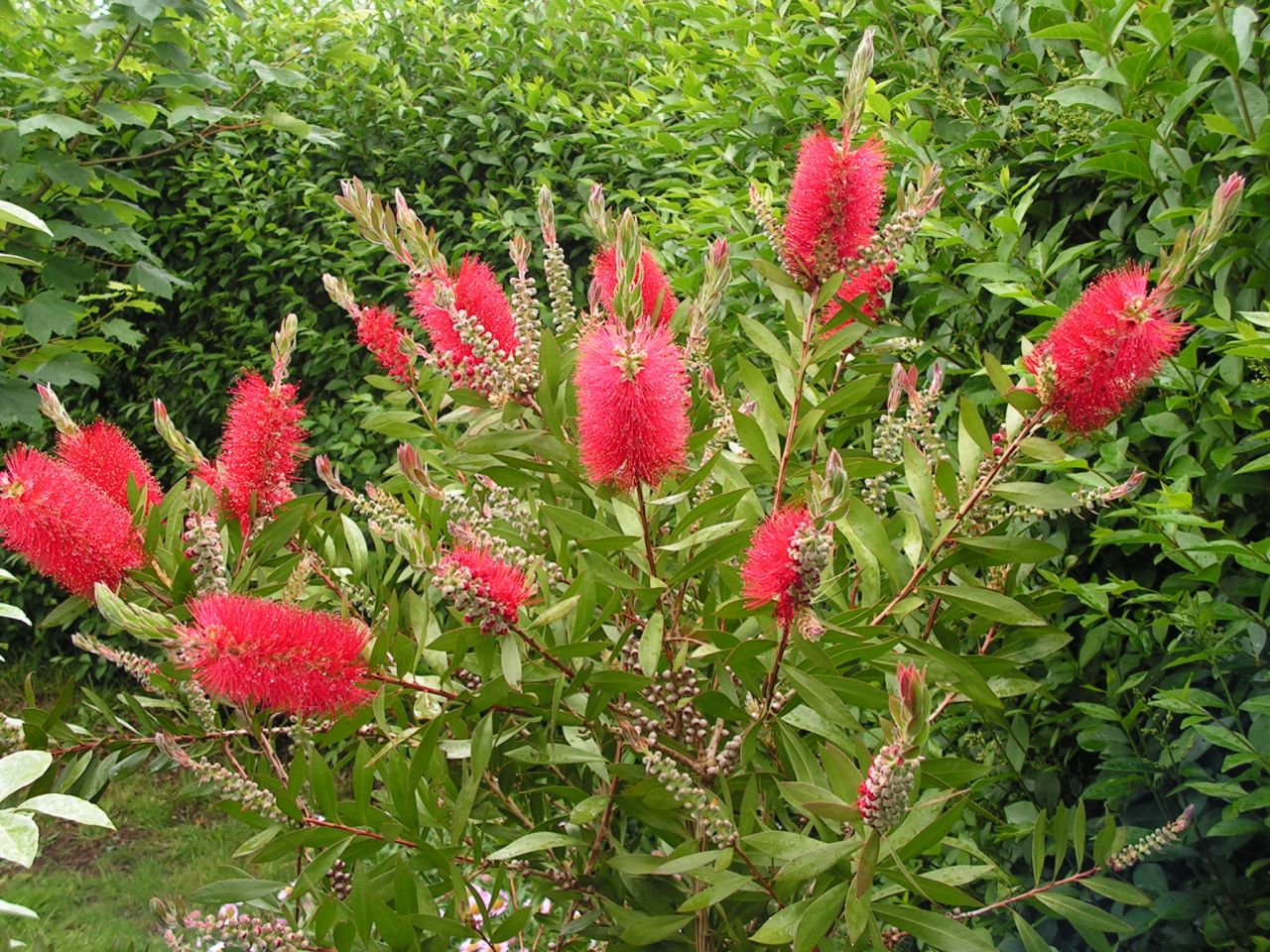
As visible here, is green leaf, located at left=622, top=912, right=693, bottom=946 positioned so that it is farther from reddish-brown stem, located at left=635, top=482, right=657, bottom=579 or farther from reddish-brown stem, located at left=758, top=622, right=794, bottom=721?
reddish-brown stem, located at left=635, top=482, right=657, bottom=579

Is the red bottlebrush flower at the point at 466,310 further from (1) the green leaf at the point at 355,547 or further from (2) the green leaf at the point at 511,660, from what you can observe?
(1) the green leaf at the point at 355,547

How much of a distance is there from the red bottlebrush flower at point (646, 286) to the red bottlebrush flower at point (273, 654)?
0.54m

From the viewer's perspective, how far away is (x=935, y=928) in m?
1.14

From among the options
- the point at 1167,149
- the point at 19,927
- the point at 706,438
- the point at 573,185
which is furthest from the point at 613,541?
the point at 19,927

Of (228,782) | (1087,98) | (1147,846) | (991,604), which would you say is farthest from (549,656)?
(1087,98)

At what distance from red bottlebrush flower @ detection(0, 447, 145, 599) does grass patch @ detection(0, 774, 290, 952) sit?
7.98ft

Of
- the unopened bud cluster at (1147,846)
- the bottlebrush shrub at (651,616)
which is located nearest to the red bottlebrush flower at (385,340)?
the bottlebrush shrub at (651,616)

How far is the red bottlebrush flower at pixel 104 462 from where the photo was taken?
161cm

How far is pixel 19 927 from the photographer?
3.56 m

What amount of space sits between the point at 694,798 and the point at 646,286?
26.5 inches

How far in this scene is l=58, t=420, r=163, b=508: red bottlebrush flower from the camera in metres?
1.61

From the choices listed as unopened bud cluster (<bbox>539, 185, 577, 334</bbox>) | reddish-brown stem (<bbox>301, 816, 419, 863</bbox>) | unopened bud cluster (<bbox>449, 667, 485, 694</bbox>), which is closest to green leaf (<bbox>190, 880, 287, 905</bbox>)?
reddish-brown stem (<bbox>301, 816, 419, 863</bbox>)

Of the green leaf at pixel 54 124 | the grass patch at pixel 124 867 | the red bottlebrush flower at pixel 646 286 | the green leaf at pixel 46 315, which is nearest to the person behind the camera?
the red bottlebrush flower at pixel 646 286

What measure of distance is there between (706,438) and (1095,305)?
468mm
